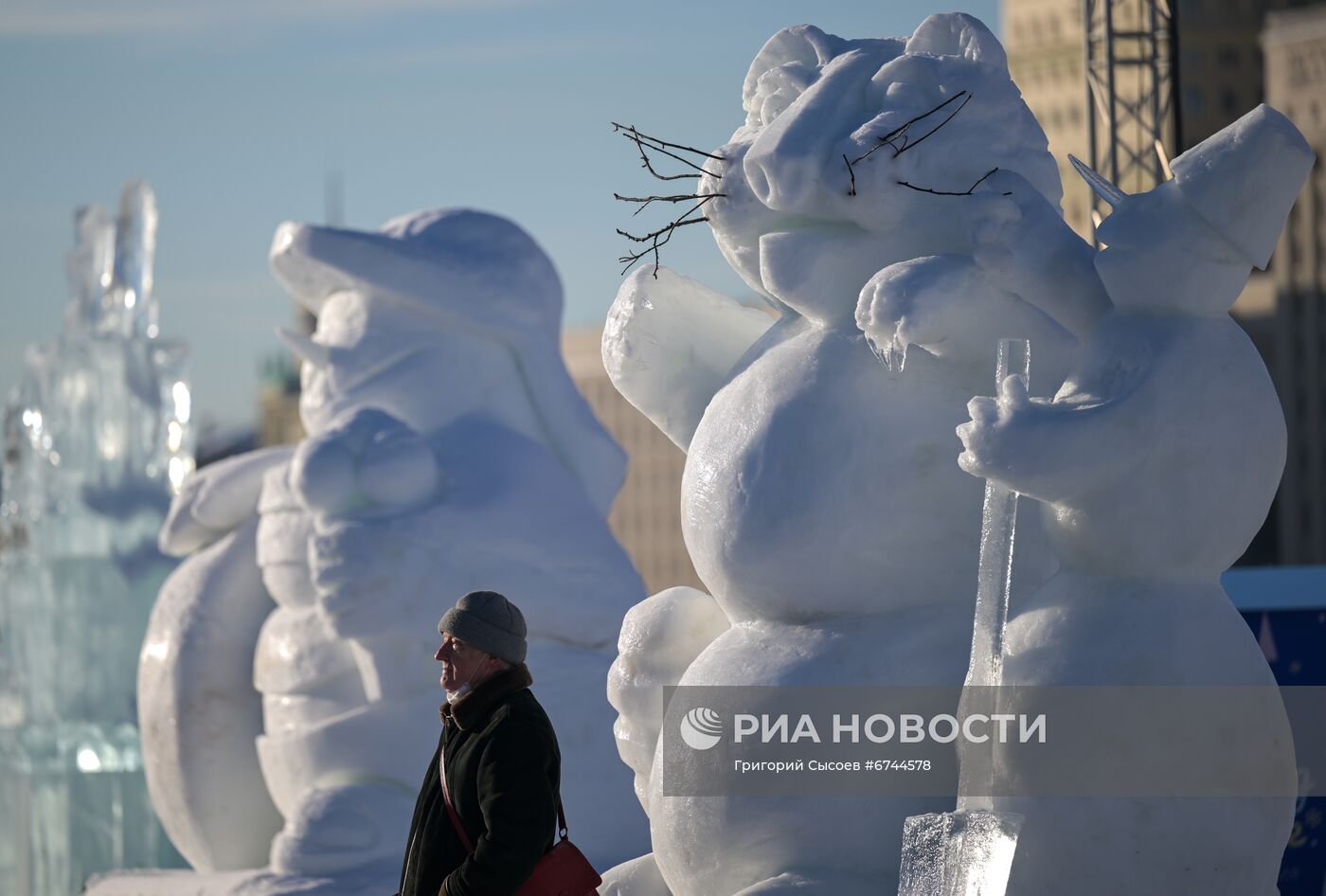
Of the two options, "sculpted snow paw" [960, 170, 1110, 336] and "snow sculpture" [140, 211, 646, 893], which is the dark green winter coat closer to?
"sculpted snow paw" [960, 170, 1110, 336]

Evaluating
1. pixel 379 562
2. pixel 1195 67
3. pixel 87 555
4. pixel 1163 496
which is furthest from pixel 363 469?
pixel 1195 67

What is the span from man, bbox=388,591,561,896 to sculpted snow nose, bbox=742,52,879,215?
109 cm

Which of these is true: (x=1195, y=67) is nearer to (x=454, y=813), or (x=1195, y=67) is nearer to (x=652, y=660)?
(x=652, y=660)

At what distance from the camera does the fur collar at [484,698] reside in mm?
4016

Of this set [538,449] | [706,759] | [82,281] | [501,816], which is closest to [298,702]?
[538,449]

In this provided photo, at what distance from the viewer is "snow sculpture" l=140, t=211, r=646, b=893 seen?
6.95m

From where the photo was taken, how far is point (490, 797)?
3.88 meters

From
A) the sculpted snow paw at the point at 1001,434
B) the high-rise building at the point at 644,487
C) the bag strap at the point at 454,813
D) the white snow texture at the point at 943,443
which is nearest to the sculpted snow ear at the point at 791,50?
the white snow texture at the point at 943,443

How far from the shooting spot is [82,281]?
36.3 ft

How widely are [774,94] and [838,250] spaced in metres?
0.43

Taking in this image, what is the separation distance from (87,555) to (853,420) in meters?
6.69

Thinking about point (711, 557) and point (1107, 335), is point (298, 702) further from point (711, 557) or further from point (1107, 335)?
point (1107, 335)

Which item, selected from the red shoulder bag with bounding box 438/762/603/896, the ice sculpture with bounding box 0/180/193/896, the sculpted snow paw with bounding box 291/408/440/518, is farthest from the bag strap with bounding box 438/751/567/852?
the ice sculpture with bounding box 0/180/193/896

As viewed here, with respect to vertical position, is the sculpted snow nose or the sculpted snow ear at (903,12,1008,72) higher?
the sculpted snow ear at (903,12,1008,72)
